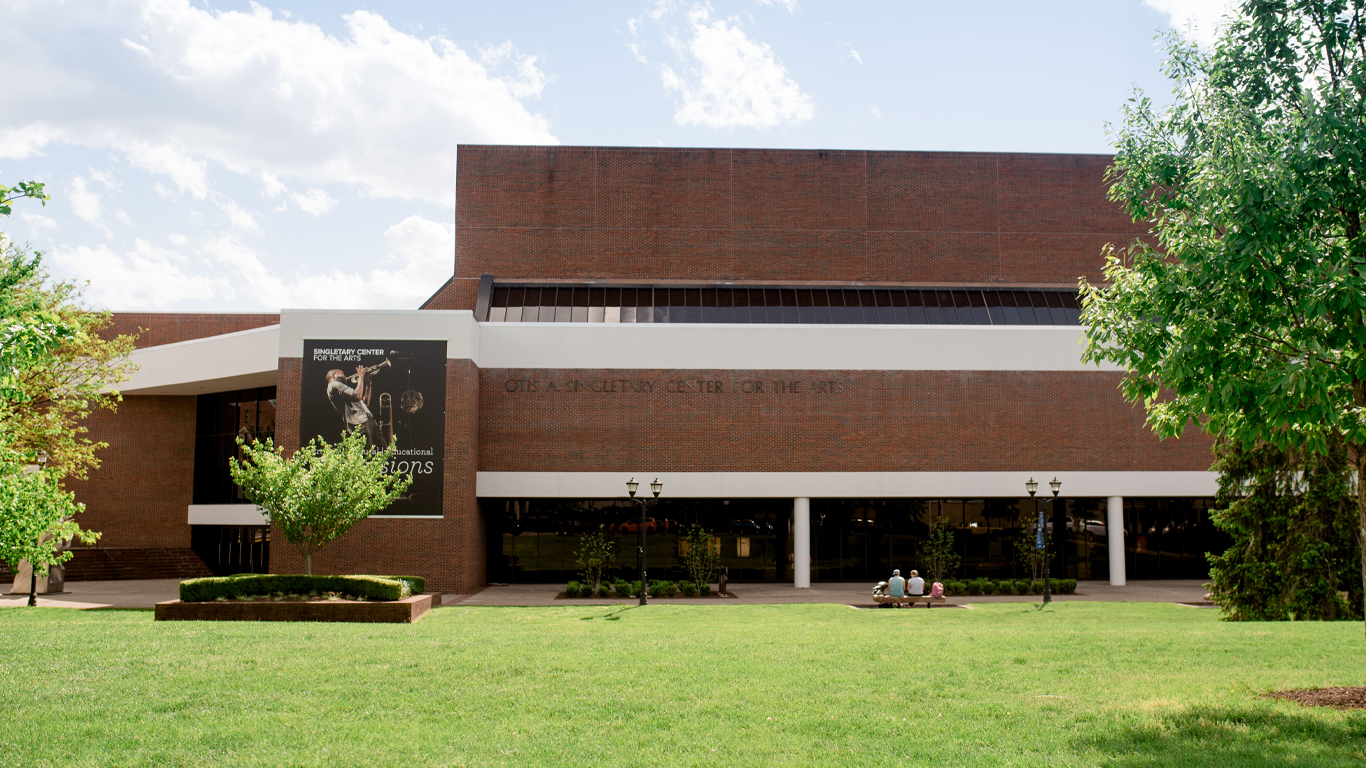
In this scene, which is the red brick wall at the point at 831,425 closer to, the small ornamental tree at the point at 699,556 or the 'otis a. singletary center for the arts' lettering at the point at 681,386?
the 'otis a. singletary center for the arts' lettering at the point at 681,386

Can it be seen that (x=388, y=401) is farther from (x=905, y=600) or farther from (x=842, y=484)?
(x=905, y=600)

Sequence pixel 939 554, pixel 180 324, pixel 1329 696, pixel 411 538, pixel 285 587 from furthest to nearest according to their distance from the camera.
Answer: pixel 180 324, pixel 939 554, pixel 411 538, pixel 285 587, pixel 1329 696

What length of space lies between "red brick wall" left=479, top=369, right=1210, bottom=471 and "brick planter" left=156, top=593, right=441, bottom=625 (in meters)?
10.2

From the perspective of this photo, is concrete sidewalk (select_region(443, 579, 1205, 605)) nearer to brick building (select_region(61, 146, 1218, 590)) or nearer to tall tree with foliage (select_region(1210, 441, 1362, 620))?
brick building (select_region(61, 146, 1218, 590))

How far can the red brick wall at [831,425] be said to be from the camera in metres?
30.0

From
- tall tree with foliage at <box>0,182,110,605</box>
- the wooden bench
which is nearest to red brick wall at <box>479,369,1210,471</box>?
the wooden bench

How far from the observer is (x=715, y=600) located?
2645cm

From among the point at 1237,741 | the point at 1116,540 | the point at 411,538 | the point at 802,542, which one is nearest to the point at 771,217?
the point at 802,542

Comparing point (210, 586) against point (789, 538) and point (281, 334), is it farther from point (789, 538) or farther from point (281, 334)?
point (789, 538)

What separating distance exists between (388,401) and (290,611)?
8.81 m

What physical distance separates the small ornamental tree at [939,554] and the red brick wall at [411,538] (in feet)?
49.5

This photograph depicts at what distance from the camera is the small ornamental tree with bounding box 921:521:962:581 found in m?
30.7

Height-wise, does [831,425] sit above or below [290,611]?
above

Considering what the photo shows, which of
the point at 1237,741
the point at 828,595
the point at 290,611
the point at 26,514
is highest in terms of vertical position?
the point at 26,514
